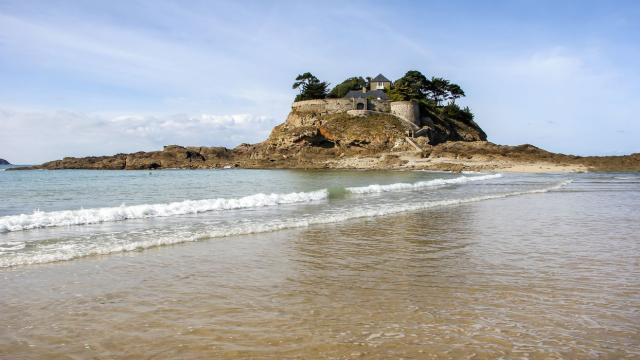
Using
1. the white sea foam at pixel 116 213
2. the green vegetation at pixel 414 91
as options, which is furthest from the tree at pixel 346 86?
the white sea foam at pixel 116 213

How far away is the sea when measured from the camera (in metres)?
4.38

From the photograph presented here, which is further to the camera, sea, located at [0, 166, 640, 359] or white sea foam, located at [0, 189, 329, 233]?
white sea foam, located at [0, 189, 329, 233]

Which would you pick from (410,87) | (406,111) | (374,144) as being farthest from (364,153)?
(410,87)

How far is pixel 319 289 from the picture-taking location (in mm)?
6285

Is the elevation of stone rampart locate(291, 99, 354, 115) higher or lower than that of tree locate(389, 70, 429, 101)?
lower

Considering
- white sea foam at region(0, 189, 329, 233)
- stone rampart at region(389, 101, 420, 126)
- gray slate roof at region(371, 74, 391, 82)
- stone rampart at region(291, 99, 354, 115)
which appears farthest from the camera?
gray slate roof at region(371, 74, 391, 82)

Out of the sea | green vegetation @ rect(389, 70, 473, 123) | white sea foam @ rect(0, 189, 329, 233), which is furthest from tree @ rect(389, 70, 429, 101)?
the sea

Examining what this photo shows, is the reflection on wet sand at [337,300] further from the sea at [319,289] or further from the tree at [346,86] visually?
the tree at [346,86]

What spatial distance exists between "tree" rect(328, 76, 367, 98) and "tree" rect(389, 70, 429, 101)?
7.39 meters

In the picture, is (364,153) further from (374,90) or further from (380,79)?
(380,79)

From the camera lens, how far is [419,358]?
158 inches

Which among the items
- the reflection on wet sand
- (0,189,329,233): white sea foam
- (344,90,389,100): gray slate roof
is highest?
(344,90,389,100): gray slate roof

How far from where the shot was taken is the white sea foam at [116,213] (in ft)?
40.2

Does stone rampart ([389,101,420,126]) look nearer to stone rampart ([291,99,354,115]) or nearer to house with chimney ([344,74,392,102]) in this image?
house with chimney ([344,74,392,102])
